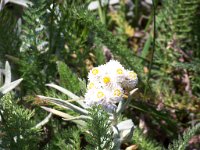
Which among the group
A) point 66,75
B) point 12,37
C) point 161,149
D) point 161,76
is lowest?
point 161,149

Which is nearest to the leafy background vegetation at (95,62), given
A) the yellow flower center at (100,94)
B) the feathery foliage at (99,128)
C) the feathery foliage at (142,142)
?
the feathery foliage at (142,142)

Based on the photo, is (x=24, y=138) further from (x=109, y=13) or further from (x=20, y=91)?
(x=109, y=13)

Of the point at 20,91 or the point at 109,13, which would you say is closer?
the point at 20,91

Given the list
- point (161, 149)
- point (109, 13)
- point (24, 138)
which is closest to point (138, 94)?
point (161, 149)

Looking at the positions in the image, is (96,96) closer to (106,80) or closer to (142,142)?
(106,80)

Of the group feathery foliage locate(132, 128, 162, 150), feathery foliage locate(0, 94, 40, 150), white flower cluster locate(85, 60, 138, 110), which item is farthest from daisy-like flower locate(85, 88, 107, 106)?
feathery foliage locate(132, 128, 162, 150)

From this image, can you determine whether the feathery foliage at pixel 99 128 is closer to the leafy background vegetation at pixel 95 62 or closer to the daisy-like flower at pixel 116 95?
the daisy-like flower at pixel 116 95

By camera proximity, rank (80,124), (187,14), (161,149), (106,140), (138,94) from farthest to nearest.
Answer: (187,14) < (138,94) < (161,149) < (80,124) < (106,140)
